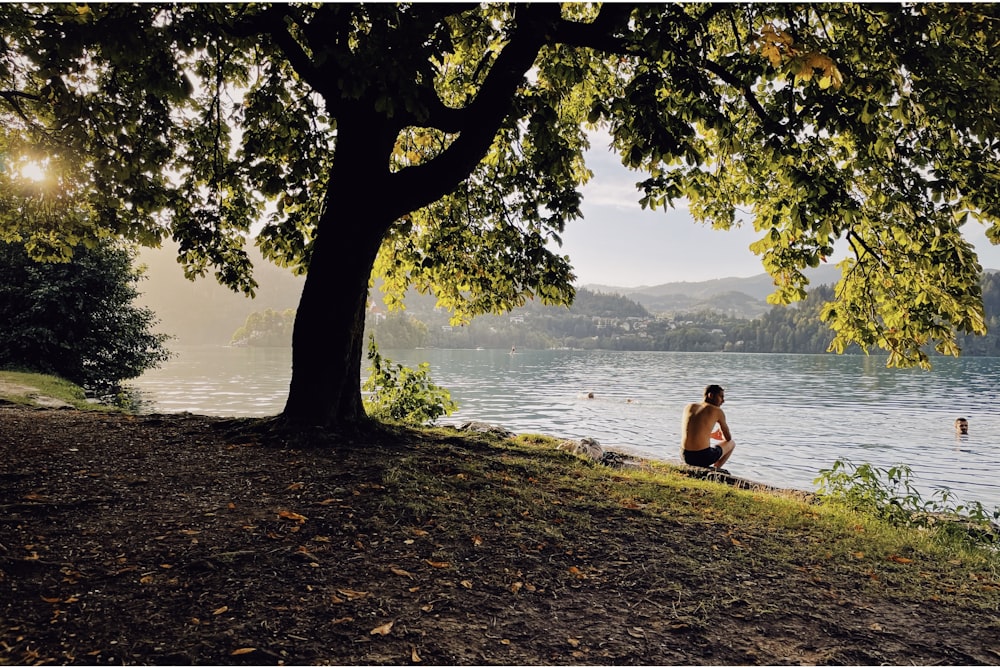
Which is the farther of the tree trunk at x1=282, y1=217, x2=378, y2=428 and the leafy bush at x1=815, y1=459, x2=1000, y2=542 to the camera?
the tree trunk at x1=282, y1=217, x2=378, y2=428

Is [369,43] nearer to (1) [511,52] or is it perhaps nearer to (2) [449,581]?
(1) [511,52]

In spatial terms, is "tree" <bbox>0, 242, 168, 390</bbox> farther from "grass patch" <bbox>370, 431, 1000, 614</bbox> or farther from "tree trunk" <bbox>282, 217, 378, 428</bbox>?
"grass patch" <bbox>370, 431, 1000, 614</bbox>

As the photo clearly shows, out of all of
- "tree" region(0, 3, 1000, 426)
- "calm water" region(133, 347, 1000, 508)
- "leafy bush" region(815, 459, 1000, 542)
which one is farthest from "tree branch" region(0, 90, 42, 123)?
"calm water" region(133, 347, 1000, 508)

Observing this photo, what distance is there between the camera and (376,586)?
4.25 metres

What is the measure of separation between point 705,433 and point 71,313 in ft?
83.6

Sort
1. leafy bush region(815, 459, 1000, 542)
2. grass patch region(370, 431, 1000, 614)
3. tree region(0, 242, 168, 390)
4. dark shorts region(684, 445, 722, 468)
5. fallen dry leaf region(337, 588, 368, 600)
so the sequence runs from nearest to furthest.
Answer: fallen dry leaf region(337, 588, 368, 600) < grass patch region(370, 431, 1000, 614) < leafy bush region(815, 459, 1000, 542) < dark shorts region(684, 445, 722, 468) < tree region(0, 242, 168, 390)

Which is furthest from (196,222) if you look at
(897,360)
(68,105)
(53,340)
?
(53,340)

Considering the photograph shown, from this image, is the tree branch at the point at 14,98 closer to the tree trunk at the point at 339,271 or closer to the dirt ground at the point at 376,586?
the tree trunk at the point at 339,271

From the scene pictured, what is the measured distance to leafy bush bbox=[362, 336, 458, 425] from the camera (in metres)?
14.1

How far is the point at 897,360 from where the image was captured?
8.37m

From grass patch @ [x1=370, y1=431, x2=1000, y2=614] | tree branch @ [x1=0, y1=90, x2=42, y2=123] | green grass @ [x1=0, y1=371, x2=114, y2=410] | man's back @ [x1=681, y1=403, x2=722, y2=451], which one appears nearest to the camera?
grass patch @ [x1=370, y1=431, x2=1000, y2=614]

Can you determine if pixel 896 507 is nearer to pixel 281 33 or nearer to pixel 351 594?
pixel 351 594

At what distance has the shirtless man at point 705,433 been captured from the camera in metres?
11.6

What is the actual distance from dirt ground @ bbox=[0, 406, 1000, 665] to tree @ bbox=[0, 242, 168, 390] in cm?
2121
